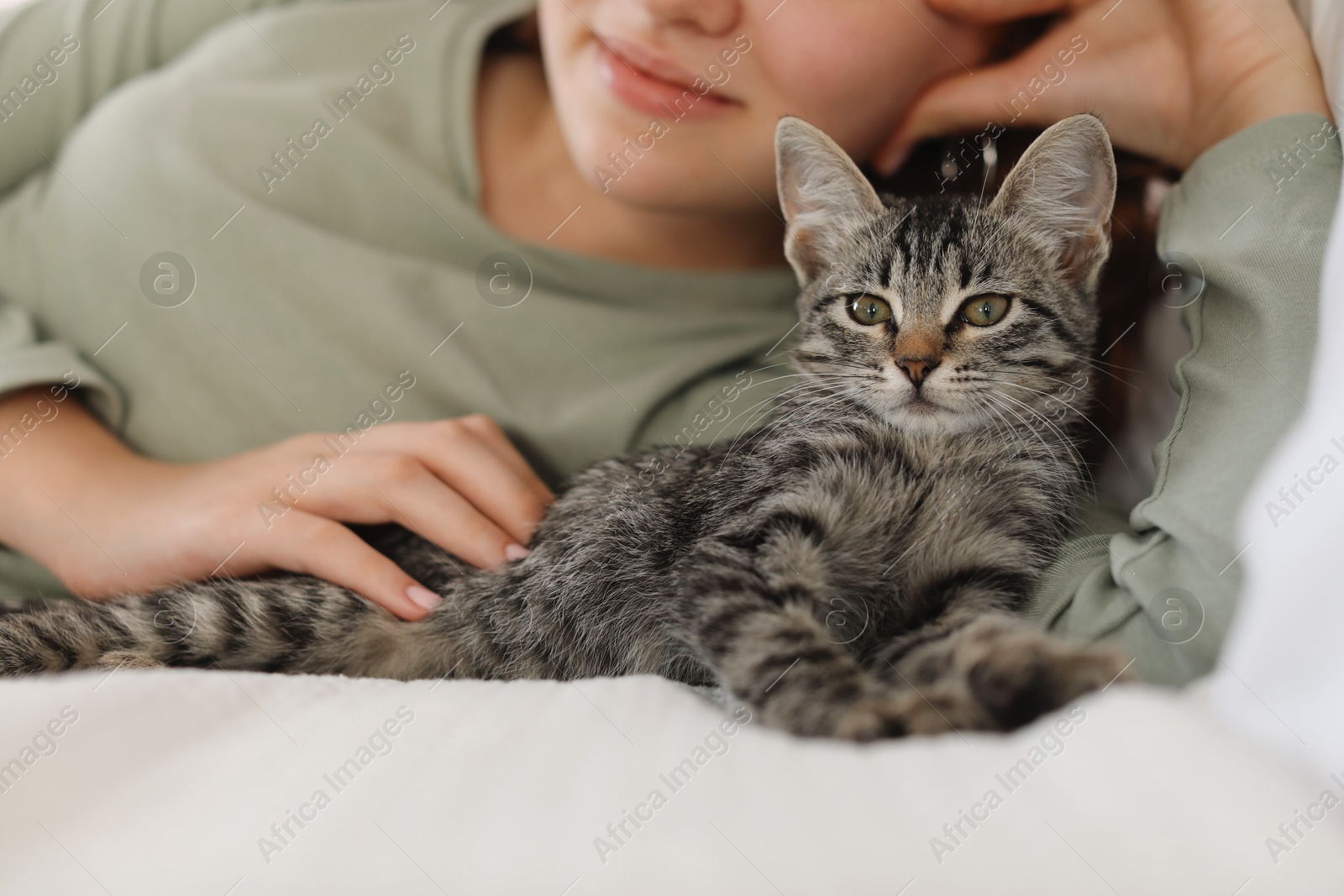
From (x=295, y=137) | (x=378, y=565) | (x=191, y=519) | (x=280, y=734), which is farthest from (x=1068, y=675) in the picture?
(x=295, y=137)

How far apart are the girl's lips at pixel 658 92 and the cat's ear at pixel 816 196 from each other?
161 millimetres

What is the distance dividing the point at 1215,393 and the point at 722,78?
1.04 metres

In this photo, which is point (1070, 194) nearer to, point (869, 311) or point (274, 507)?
point (869, 311)

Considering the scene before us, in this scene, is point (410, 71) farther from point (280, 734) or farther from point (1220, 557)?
point (1220, 557)

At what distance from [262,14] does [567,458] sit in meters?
1.49


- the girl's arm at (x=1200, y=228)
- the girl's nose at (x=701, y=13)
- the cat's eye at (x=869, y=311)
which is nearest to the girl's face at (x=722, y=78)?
the girl's nose at (x=701, y=13)

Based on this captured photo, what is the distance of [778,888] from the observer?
789mm

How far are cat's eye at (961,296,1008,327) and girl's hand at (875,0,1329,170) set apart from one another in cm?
41

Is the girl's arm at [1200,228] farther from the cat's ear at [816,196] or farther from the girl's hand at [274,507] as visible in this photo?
the girl's hand at [274,507]

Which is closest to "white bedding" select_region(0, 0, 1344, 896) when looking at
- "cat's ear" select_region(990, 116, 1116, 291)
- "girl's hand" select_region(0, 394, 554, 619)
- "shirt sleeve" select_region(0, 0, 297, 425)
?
"cat's ear" select_region(990, 116, 1116, 291)

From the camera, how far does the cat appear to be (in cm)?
132

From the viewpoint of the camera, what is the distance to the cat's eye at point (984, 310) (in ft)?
4.66

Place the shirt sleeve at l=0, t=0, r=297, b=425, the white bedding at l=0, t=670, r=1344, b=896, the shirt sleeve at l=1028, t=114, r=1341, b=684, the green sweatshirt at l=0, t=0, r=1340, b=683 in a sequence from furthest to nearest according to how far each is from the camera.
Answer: the shirt sleeve at l=0, t=0, r=297, b=425, the green sweatshirt at l=0, t=0, r=1340, b=683, the shirt sleeve at l=1028, t=114, r=1341, b=684, the white bedding at l=0, t=670, r=1344, b=896

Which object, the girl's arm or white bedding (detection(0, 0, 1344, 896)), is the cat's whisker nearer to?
the girl's arm
